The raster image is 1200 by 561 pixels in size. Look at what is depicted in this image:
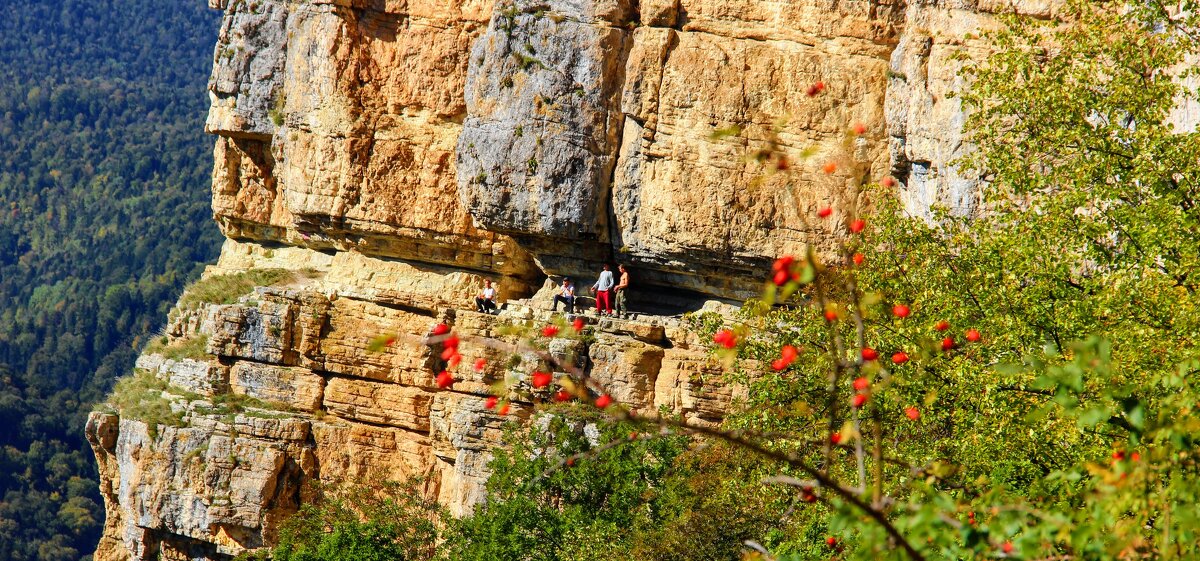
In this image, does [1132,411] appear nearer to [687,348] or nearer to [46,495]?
[687,348]

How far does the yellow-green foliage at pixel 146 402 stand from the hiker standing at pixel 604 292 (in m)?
10.8

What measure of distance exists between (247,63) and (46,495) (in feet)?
174

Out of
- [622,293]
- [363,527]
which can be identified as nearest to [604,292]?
[622,293]

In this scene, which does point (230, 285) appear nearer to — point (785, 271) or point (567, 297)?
point (567, 297)

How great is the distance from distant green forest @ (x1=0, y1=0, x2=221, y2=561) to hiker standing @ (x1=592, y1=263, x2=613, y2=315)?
54108 mm

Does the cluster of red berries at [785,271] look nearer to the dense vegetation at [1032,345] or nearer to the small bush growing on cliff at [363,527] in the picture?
the dense vegetation at [1032,345]

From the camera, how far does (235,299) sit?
33312 mm

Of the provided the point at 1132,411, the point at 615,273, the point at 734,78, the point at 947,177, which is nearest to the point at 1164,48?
the point at 947,177

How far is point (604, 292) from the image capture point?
93.1 feet

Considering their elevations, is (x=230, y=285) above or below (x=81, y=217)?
above

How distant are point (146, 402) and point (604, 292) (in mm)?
12335

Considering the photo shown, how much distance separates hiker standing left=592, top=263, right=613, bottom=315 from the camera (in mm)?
28328

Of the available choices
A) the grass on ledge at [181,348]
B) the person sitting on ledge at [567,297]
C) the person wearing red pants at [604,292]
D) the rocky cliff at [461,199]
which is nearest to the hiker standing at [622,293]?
the person wearing red pants at [604,292]

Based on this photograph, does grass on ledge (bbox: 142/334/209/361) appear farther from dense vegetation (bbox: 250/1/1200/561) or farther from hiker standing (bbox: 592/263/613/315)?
dense vegetation (bbox: 250/1/1200/561)
